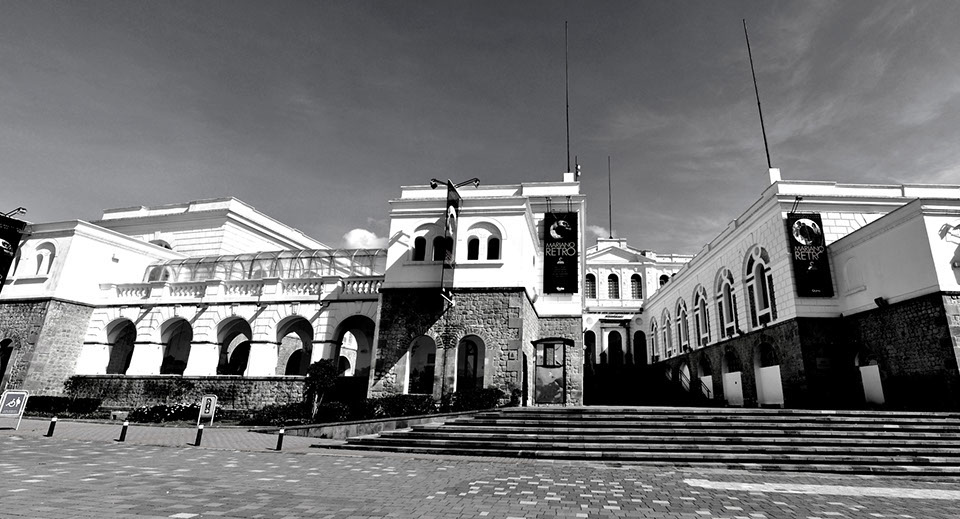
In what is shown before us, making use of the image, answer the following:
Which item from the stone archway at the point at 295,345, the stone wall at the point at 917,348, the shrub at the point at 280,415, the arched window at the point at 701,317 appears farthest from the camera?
the arched window at the point at 701,317

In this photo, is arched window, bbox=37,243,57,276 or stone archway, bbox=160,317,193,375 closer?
stone archway, bbox=160,317,193,375

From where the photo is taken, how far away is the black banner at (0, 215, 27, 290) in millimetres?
23484

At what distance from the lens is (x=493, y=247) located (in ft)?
63.3

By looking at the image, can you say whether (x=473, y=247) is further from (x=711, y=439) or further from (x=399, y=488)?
(x=399, y=488)

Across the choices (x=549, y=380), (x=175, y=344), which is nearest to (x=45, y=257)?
(x=175, y=344)

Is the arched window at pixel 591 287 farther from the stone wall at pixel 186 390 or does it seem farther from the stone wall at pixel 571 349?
the stone wall at pixel 186 390

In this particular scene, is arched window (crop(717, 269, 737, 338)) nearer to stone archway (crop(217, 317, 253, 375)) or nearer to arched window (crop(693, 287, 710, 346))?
arched window (crop(693, 287, 710, 346))

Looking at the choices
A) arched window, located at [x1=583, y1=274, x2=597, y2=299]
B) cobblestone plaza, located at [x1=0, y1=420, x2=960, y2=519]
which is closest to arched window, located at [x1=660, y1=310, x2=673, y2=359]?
arched window, located at [x1=583, y1=274, x2=597, y2=299]

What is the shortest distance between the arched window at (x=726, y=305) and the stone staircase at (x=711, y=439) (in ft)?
37.1

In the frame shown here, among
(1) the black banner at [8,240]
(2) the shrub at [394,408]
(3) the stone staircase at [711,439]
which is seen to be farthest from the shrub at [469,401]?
(1) the black banner at [8,240]

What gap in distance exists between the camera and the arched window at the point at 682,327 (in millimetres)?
30464

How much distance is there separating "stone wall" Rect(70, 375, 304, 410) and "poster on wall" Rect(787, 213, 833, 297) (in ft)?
66.2

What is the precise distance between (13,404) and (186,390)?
6.50 m

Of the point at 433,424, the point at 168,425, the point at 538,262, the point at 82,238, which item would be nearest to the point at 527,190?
the point at 538,262
